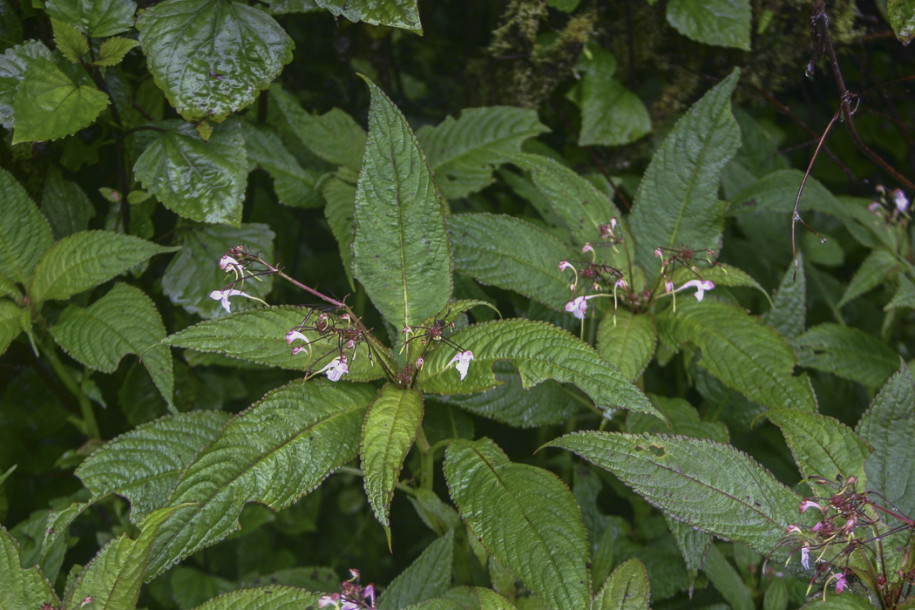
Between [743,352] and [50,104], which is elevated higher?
[50,104]

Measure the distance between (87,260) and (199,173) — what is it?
25cm

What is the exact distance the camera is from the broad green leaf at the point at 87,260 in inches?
50.5

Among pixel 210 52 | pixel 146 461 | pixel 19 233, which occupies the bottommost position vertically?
pixel 146 461

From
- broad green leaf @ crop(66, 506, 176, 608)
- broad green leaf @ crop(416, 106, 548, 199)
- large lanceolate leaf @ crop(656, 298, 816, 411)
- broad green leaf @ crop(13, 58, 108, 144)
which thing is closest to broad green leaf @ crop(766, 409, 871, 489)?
large lanceolate leaf @ crop(656, 298, 816, 411)

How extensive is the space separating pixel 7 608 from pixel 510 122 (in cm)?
132

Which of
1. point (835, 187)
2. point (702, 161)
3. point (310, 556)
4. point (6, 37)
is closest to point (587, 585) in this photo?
point (702, 161)

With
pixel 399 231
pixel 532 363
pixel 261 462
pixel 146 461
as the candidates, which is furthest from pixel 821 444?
pixel 146 461

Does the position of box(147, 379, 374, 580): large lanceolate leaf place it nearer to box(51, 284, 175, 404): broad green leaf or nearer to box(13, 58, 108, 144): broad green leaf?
box(51, 284, 175, 404): broad green leaf

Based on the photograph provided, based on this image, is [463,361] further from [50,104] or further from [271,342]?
[50,104]

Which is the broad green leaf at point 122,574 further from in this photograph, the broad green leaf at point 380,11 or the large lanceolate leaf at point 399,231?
the broad green leaf at point 380,11

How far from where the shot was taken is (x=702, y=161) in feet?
4.68

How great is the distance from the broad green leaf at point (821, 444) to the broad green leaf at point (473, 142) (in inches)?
31.5

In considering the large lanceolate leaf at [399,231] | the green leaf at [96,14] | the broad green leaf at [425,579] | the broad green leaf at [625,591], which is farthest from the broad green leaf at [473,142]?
the broad green leaf at [625,591]

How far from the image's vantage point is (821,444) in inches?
46.1
